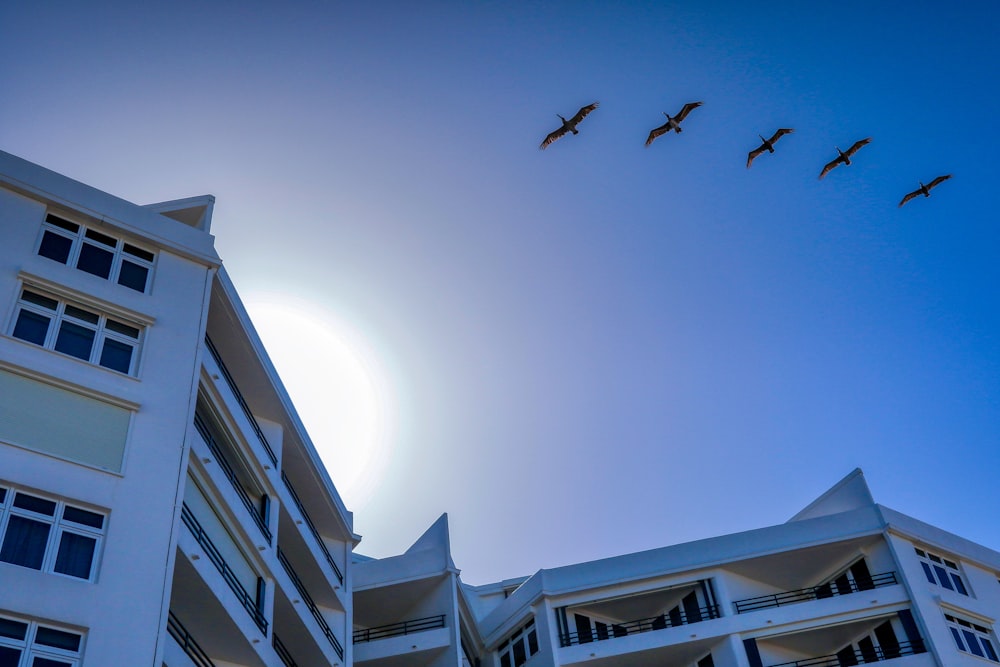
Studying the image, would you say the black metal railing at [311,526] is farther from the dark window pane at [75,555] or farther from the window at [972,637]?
the window at [972,637]

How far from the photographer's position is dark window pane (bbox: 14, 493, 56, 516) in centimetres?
1891

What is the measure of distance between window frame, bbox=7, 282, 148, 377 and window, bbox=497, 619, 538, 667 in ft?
71.1

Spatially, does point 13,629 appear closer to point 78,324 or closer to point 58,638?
point 58,638

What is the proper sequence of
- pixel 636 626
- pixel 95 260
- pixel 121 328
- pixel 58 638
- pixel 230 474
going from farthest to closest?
pixel 636 626 < pixel 230 474 < pixel 95 260 < pixel 121 328 < pixel 58 638

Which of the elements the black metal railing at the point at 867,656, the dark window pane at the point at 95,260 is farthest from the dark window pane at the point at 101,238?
the black metal railing at the point at 867,656

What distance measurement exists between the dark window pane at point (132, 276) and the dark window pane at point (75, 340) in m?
1.65

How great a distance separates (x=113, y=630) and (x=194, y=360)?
23.2 ft

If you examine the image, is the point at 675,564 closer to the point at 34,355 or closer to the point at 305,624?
the point at 305,624

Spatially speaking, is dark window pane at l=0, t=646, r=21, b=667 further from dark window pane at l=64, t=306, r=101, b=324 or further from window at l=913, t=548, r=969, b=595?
window at l=913, t=548, r=969, b=595

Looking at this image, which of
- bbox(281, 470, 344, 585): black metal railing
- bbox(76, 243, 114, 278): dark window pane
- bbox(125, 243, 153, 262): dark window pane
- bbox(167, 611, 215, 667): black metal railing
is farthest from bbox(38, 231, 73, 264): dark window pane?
bbox(281, 470, 344, 585): black metal railing

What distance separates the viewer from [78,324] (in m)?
22.8

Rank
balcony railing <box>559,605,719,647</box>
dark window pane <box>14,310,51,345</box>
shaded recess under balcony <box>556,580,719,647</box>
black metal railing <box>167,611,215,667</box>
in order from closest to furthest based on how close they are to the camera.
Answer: dark window pane <box>14,310,51,345</box>
black metal railing <box>167,611,215,667</box>
balcony railing <box>559,605,719,647</box>
shaded recess under balcony <box>556,580,719,647</box>

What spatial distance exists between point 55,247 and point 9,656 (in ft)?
32.0

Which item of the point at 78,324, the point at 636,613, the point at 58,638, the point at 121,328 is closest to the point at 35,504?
the point at 58,638
